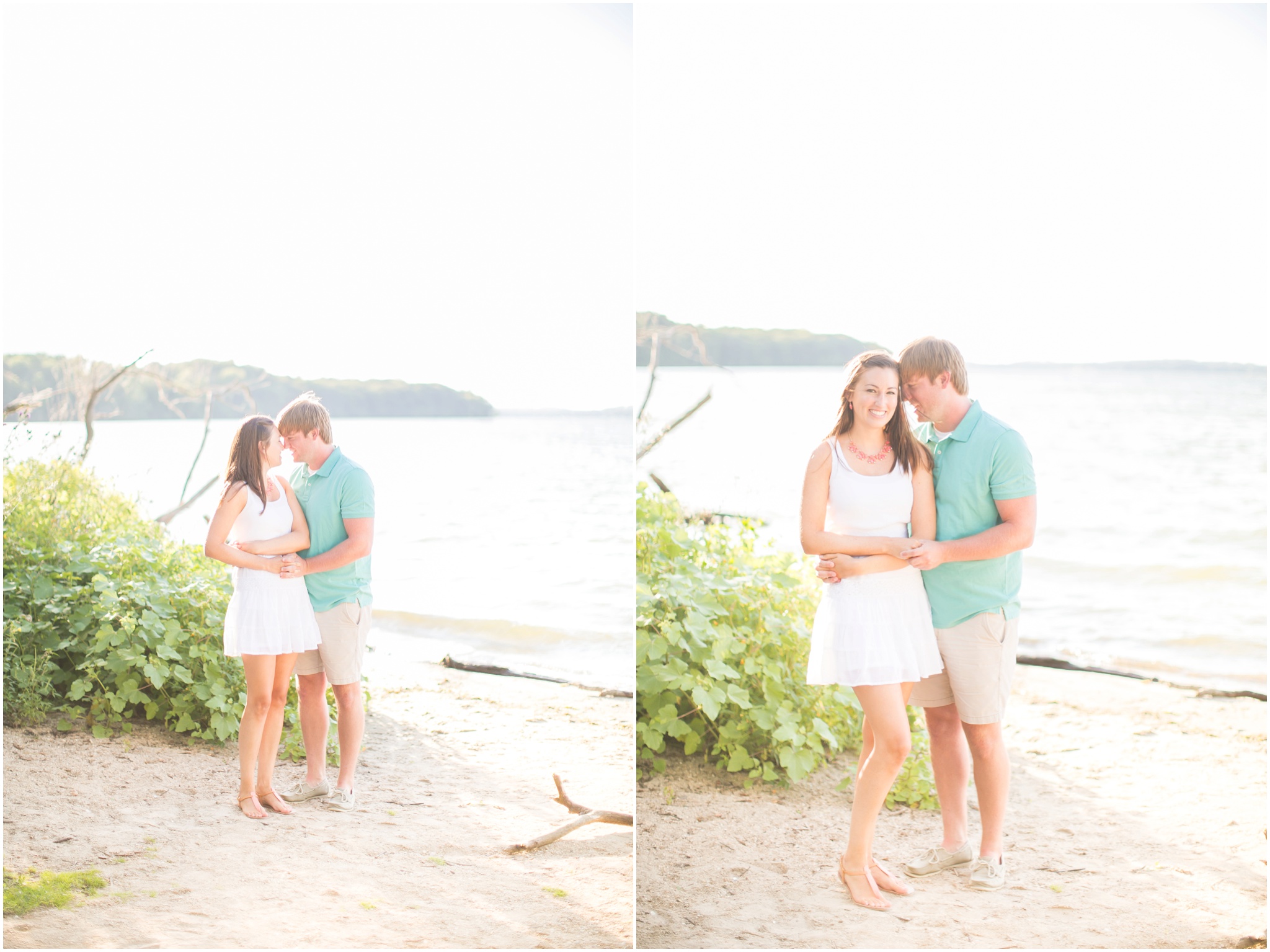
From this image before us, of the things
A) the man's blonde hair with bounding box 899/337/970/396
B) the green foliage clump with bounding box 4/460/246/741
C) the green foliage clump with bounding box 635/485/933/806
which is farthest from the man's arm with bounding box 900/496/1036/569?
the green foliage clump with bounding box 4/460/246/741

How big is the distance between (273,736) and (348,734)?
21cm

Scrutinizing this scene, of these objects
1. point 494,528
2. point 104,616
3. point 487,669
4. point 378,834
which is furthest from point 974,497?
point 104,616

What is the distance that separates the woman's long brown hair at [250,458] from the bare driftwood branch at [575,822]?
1.20 meters

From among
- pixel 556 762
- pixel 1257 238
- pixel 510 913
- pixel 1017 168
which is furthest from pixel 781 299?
pixel 510 913

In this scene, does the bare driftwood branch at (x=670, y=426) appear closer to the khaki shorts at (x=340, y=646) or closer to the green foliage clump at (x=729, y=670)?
the green foliage clump at (x=729, y=670)

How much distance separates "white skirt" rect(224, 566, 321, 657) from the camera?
2627mm

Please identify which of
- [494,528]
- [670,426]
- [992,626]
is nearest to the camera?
[992,626]

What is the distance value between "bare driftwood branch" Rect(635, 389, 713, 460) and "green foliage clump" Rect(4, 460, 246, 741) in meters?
1.31

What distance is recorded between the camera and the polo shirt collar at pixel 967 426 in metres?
2.34

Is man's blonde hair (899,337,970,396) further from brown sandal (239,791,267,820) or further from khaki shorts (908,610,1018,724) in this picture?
brown sandal (239,791,267,820)

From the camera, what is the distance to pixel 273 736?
8.84 feet

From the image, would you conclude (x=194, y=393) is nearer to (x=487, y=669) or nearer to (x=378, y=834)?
(x=487, y=669)

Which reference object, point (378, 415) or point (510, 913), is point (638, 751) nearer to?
point (510, 913)

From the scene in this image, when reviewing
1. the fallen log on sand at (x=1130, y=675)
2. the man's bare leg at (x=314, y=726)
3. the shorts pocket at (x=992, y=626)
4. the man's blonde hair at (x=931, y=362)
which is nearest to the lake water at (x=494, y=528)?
the man's bare leg at (x=314, y=726)
